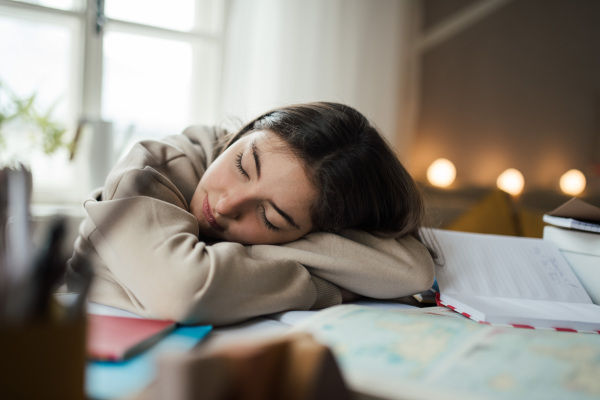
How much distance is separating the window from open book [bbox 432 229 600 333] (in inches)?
46.1

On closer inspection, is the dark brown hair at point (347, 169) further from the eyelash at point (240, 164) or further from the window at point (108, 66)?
the window at point (108, 66)

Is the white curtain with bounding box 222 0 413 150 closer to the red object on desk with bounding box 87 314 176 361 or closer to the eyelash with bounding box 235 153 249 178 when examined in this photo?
the eyelash with bounding box 235 153 249 178

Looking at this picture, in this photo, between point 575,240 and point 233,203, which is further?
point 575,240

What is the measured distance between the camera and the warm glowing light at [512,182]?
3105 mm

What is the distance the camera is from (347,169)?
94 centimetres

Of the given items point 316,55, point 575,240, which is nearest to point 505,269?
point 575,240

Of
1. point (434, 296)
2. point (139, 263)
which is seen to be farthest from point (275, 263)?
point (434, 296)

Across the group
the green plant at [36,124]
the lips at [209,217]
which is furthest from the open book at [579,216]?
the green plant at [36,124]

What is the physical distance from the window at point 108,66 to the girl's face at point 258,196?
93cm

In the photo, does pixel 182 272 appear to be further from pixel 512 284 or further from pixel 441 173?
pixel 441 173

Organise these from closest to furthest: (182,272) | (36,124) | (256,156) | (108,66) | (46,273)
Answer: (46,273)
(182,272)
(256,156)
(36,124)
(108,66)

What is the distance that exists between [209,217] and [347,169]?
0.85 ft

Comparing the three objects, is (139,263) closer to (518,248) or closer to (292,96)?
(518,248)

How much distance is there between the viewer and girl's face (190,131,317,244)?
2.87 ft
